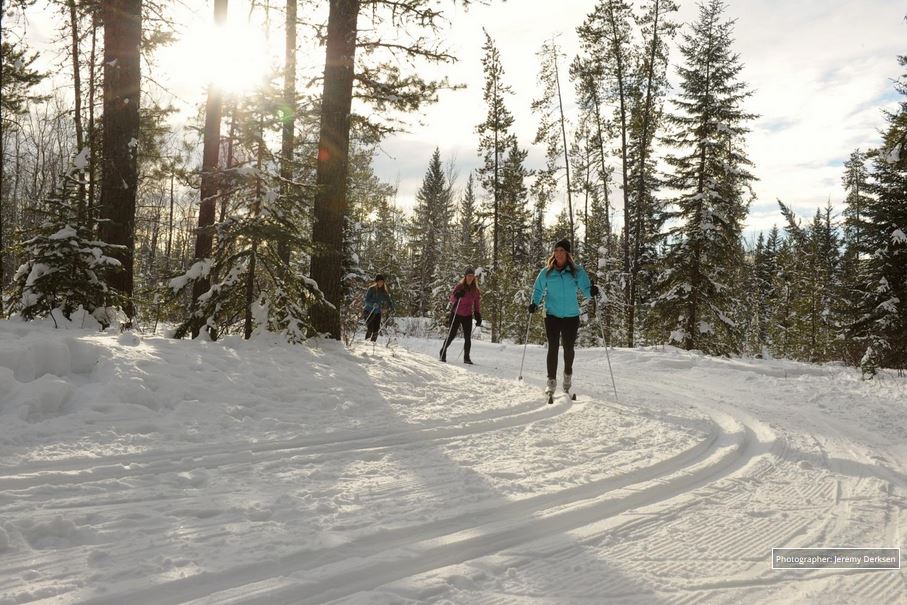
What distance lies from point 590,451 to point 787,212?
49336mm

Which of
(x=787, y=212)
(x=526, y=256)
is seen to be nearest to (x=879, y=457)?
(x=787, y=212)

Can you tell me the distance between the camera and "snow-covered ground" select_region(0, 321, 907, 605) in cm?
231

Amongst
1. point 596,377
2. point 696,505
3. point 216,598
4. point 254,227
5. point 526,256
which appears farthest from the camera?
point 526,256

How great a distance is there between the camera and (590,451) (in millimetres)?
4422

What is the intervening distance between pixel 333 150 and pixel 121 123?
10.5 ft

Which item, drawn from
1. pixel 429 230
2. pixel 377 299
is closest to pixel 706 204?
pixel 377 299

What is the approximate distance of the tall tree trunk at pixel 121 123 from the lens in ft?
24.4

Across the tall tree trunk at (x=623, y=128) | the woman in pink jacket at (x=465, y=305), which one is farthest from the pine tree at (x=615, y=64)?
the woman in pink jacket at (x=465, y=305)

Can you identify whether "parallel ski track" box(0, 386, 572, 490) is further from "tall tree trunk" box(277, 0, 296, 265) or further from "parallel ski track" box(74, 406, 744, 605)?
"tall tree trunk" box(277, 0, 296, 265)

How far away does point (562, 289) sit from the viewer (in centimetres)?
717

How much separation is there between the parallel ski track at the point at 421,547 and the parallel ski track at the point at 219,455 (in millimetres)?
1483

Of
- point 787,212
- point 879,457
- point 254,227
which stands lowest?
point 879,457

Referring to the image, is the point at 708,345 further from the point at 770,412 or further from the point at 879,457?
the point at 879,457

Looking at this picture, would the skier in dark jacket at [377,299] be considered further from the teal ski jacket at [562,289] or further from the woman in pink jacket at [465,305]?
the teal ski jacket at [562,289]
